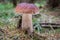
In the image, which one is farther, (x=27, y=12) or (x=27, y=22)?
(x=27, y=22)

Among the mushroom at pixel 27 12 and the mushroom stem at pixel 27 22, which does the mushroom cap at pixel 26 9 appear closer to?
the mushroom at pixel 27 12

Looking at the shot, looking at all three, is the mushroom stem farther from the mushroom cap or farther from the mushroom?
the mushroom cap

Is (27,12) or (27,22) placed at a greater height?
(27,12)

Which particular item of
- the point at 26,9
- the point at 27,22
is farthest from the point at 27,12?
the point at 27,22

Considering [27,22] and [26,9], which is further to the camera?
[27,22]

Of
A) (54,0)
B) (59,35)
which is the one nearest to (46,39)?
(59,35)

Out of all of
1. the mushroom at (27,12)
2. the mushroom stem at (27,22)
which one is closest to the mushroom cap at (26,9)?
the mushroom at (27,12)

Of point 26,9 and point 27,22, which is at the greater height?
point 26,9

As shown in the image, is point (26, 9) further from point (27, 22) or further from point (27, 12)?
point (27, 22)

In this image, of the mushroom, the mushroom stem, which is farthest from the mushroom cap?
the mushroom stem
